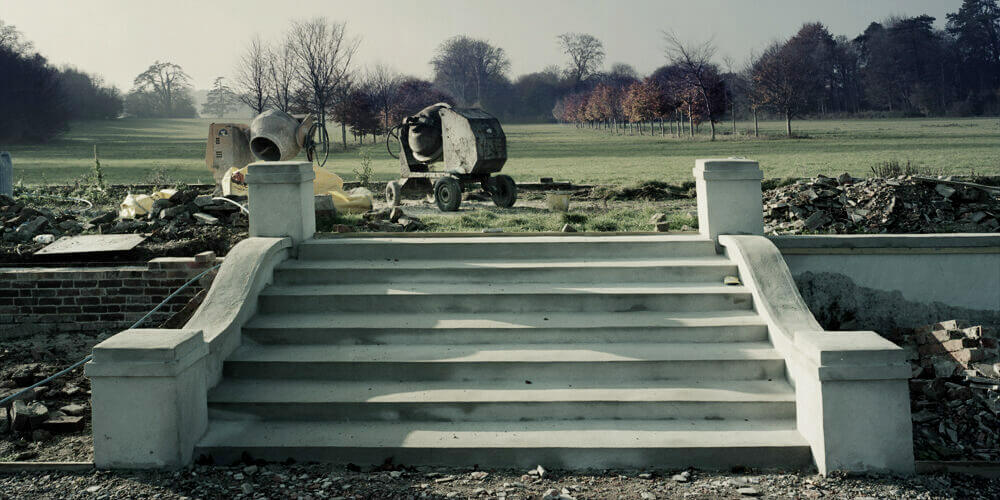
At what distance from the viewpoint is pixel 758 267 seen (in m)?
5.71

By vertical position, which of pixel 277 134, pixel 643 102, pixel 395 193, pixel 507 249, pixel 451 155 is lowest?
pixel 507 249

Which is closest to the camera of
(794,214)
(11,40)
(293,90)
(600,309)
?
(600,309)

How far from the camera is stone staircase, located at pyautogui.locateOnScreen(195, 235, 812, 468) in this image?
4422 millimetres

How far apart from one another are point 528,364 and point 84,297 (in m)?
5.15

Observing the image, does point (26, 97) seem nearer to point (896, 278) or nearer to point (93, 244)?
point (93, 244)

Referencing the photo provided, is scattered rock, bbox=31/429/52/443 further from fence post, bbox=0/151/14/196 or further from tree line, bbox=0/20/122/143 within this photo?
tree line, bbox=0/20/122/143

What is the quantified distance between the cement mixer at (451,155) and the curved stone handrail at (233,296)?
21.9 feet

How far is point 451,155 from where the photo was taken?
43.4 ft

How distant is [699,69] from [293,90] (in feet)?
93.8

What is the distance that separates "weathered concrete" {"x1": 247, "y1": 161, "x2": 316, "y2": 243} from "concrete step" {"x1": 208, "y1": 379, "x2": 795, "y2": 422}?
75.2 inches

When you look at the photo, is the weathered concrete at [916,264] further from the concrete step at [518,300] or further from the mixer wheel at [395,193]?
the mixer wheel at [395,193]

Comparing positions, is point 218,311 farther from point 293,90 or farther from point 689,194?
point 293,90

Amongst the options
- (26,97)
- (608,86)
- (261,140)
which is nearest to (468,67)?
(608,86)

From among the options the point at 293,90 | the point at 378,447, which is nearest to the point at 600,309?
the point at 378,447
